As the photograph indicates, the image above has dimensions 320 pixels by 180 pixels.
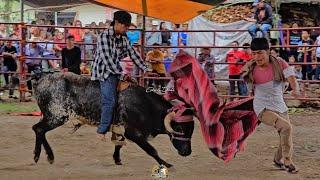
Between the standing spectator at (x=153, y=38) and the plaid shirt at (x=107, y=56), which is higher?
the standing spectator at (x=153, y=38)

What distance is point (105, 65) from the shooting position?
729 cm

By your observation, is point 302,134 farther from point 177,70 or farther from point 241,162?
point 177,70

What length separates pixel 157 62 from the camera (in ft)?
46.2

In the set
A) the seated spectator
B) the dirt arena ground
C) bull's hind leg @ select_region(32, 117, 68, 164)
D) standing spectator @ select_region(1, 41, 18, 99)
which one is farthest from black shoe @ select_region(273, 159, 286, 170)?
standing spectator @ select_region(1, 41, 18, 99)

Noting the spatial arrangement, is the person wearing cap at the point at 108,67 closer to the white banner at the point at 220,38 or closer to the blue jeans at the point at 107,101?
the blue jeans at the point at 107,101

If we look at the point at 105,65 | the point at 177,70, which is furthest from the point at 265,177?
the point at 105,65

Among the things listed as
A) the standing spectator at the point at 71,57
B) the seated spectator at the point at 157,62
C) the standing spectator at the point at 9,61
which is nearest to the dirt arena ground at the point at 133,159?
the standing spectator at the point at 71,57

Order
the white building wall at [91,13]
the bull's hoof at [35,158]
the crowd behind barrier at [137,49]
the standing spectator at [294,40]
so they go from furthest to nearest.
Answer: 1. the white building wall at [91,13]
2. the standing spectator at [294,40]
3. the crowd behind barrier at [137,49]
4. the bull's hoof at [35,158]

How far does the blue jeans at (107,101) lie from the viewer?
7266mm

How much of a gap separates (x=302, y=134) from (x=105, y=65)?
4877mm

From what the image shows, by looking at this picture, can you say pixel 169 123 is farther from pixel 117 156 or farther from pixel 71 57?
pixel 71 57

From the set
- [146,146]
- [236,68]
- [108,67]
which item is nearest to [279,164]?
[146,146]

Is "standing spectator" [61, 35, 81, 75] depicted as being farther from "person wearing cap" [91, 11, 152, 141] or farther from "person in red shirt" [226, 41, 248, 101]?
"person wearing cap" [91, 11, 152, 141]

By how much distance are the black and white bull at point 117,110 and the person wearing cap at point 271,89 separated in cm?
94
